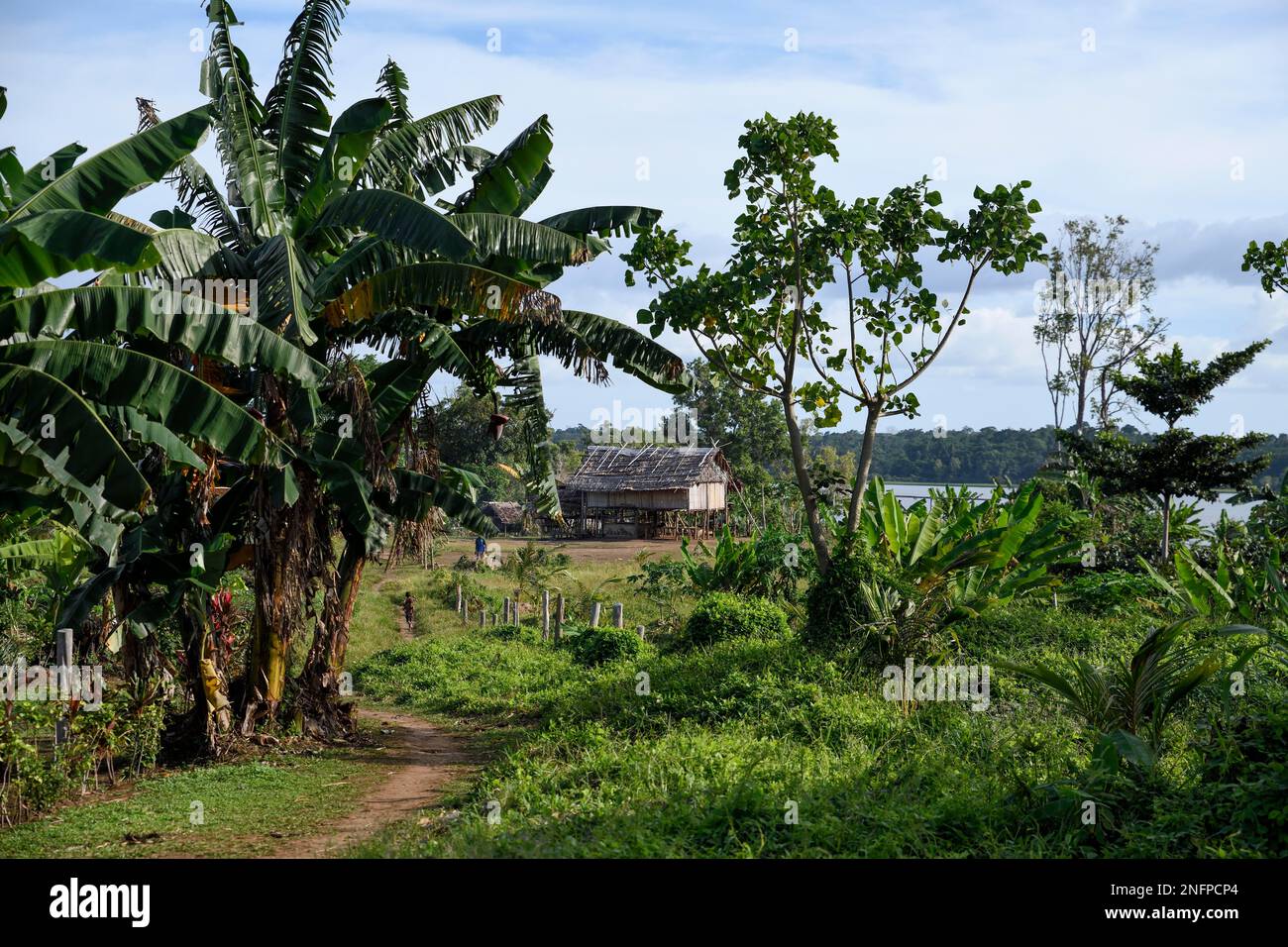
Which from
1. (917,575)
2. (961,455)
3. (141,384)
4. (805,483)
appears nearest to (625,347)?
(805,483)

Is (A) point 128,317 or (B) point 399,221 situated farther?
(B) point 399,221

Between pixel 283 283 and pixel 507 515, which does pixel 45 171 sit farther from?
pixel 507 515

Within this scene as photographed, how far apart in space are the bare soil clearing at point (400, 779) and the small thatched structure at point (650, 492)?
27877 mm

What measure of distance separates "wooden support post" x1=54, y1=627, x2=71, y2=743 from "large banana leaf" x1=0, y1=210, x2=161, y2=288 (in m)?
3.58

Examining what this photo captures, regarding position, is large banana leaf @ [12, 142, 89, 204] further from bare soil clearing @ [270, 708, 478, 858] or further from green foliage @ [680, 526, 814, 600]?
green foliage @ [680, 526, 814, 600]

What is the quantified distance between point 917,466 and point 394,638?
54898 mm

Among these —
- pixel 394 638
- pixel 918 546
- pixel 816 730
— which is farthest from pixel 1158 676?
pixel 394 638

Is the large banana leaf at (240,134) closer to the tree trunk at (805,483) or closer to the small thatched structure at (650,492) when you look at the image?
the tree trunk at (805,483)

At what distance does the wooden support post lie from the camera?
29.0ft

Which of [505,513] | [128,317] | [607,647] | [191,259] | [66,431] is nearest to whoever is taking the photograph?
[66,431]

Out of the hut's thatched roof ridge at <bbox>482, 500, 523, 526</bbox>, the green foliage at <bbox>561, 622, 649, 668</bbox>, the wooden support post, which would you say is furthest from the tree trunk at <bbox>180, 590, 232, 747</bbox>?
the hut's thatched roof ridge at <bbox>482, 500, 523, 526</bbox>

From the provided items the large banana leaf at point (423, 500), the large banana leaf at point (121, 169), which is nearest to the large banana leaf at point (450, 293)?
the large banana leaf at point (121, 169)

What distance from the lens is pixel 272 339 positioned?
8.24 m

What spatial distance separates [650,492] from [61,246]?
3553 cm
